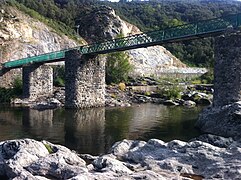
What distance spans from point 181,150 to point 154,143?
1.31m

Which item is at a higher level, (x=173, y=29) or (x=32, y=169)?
(x=173, y=29)

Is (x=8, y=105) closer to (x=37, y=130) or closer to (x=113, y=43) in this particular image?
(x=113, y=43)

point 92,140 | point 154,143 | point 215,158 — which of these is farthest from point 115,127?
point 215,158

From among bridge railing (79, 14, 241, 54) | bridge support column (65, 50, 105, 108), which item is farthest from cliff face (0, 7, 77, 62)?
bridge railing (79, 14, 241, 54)

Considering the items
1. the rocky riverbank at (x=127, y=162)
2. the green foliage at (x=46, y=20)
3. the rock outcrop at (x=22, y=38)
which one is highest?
the green foliage at (x=46, y=20)

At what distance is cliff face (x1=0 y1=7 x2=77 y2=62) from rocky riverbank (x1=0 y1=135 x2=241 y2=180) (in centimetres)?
4038

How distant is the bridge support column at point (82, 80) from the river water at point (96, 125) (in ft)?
5.14

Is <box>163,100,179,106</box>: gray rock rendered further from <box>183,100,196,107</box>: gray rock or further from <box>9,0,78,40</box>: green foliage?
<box>9,0,78,40</box>: green foliage

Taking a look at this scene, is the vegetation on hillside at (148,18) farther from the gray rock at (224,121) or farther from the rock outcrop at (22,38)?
the gray rock at (224,121)

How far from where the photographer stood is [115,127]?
25.8 meters

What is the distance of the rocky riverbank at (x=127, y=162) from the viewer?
12.3 m

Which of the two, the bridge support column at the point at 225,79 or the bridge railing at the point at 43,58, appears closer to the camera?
the bridge support column at the point at 225,79

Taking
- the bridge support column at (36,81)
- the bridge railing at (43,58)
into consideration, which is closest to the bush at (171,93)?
the bridge railing at (43,58)

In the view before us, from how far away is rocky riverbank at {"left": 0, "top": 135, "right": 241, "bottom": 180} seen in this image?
12.3 m
